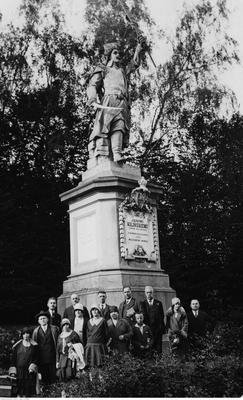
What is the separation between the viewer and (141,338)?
28.6 feet

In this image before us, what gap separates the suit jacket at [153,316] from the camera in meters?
→ 9.42

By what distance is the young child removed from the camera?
28.4 ft

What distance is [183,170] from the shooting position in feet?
76.1

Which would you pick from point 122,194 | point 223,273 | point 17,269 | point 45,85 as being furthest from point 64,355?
point 45,85

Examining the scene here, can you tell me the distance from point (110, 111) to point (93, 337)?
17.1 ft

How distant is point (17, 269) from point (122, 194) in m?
8.72

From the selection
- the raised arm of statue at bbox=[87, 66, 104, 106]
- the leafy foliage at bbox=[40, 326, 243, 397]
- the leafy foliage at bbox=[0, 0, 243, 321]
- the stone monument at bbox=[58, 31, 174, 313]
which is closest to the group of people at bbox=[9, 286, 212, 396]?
the leafy foliage at bbox=[40, 326, 243, 397]

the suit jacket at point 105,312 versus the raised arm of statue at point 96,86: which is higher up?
the raised arm of statue at point 96,86

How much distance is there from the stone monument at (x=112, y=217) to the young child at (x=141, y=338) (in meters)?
1.39

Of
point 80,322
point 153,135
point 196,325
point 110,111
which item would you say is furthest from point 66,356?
point 153,135

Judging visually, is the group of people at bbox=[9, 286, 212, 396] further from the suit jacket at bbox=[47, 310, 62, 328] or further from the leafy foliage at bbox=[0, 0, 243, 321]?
the leafy foliage at bbox=[0, 0, 243, 321]

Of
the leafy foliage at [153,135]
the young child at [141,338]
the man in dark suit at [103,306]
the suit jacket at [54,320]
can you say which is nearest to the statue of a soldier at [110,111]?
the man in dark suit at [103,306]

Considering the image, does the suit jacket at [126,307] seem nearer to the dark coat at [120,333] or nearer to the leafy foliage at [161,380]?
the dark coat at [120,333]

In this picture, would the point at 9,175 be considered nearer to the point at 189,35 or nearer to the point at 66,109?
the point at 66,109
